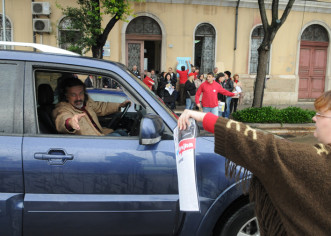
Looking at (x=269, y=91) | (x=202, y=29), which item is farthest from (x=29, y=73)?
(x=269, y=91)

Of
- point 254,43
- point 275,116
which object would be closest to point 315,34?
point 254,43

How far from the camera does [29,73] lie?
242 centimetres

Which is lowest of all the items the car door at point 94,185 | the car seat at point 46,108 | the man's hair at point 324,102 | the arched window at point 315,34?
the car door at point 94,185

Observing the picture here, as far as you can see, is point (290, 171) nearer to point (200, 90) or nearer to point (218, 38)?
point (200, 90)

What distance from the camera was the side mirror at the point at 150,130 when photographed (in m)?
2.32

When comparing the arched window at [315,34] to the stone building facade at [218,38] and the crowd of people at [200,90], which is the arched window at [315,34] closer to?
the stone building facade at [218,38]

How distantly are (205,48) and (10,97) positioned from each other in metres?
14.1

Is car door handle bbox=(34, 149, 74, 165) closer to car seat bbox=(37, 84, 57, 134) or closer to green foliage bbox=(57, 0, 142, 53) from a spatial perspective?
car seat bbox=(37, 84, 57, 134)

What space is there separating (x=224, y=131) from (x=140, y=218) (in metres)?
1.30

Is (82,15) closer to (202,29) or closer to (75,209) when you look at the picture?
(202,29)

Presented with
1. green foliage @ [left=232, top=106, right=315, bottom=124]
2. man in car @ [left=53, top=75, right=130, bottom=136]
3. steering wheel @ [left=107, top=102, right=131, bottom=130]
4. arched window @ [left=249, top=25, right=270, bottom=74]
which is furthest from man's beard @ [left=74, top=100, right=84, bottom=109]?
arched window @ [left=249, top=25, right=270, bottom=74]

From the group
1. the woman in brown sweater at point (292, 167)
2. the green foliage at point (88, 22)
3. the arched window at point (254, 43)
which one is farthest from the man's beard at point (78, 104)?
the arched window at point (254, 43)

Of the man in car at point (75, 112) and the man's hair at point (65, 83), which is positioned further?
the man's hair at point (65, 83)

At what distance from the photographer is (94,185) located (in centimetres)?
233
